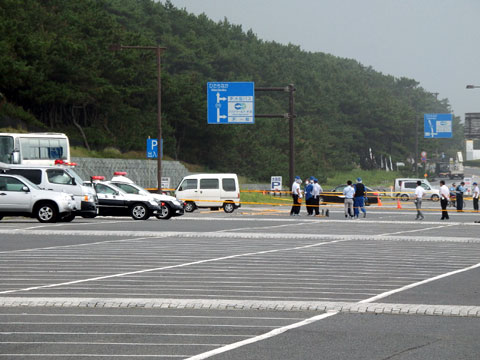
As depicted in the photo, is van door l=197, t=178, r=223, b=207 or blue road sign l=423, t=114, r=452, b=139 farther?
blue road sign l=423, t=114, r=452, b=139

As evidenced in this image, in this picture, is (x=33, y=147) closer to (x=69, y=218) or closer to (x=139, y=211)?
(x=139, y=211)

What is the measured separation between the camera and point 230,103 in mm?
53906

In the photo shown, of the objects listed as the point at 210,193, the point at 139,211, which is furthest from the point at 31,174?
the point at 210,193

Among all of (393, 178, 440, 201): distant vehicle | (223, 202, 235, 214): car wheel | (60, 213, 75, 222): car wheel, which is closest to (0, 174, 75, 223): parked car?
(60, 213, 75, 222): car wheel

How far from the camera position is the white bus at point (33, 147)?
4134cm

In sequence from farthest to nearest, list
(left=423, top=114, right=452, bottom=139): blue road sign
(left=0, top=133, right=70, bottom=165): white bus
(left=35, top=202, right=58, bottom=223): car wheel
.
→ (left=423, top=114, right=452, bottom=139): blue road sign, (left=0, top=133, right=70, bottom=165): white bus, (left=35, top=202, right=58, bottom=223): car wheel

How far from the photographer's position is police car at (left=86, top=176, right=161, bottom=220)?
35062 mm

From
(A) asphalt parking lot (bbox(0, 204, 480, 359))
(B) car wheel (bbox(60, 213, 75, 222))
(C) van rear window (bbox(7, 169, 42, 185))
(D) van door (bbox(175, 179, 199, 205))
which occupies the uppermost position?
(C) van rear window (bbox(7, 169, 42, 185))

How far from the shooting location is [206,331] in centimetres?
933

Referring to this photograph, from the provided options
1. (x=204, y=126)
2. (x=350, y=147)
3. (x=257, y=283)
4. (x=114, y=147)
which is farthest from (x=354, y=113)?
(x=257, y=283)

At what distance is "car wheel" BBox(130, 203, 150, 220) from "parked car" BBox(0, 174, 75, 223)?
3904mm

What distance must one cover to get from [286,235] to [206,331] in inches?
645

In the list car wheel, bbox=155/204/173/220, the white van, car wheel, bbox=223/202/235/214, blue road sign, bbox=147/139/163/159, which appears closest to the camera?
car wheel, bbox=155/204/173/220

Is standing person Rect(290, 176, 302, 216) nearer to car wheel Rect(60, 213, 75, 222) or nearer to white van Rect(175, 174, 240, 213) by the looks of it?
white van Rect(175, 174, 240, 213)
